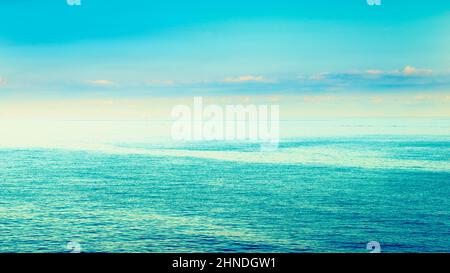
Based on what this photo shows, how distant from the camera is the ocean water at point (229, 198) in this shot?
3209 cm

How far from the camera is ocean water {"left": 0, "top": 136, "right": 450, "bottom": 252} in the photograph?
1264 inches

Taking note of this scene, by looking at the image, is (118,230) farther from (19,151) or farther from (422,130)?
(422,130)

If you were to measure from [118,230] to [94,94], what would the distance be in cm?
1965

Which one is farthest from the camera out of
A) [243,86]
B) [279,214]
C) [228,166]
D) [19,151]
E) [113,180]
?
[19,151]

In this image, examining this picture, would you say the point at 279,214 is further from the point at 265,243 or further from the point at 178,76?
the point at 178,76

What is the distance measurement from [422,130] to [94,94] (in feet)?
203

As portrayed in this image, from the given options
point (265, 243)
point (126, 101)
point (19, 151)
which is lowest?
point (265, 243)

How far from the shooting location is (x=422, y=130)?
87000 millimetres

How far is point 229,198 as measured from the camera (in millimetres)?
47906

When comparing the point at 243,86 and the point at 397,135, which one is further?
the point at 397,135
